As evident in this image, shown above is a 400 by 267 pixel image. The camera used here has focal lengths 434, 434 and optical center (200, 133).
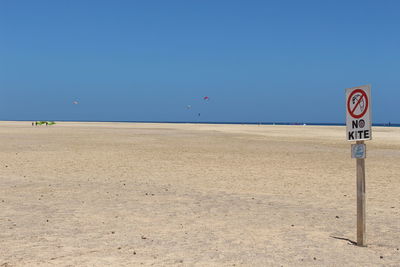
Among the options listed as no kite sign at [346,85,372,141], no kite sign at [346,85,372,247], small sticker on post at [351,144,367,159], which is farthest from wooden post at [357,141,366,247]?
no kite sign at [346,85,372,141]

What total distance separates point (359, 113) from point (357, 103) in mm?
178

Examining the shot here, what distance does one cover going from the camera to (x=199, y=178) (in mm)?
16016

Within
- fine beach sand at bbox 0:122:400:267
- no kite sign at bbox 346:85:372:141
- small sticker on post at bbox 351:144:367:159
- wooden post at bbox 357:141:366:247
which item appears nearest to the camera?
fine beach sand at bbox 0:122:400:267

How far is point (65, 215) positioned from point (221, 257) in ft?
14.5

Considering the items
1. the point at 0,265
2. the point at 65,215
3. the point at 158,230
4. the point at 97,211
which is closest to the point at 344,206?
the point at 158,230

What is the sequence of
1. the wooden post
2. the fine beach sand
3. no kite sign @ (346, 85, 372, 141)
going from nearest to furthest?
the fine beach sand, no kite sign @ (346, 85, 372, 141), the wooden post

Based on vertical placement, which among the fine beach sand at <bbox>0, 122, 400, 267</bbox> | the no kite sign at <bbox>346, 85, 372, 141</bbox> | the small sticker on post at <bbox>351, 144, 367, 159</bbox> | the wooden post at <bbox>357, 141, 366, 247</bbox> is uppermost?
the no kite sign at <bbox>346, 85, 372, 141</bbox>

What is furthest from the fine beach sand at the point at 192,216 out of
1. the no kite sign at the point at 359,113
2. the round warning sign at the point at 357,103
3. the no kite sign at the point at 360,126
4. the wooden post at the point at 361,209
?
the round warning sign at the point at 357,103

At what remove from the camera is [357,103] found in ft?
24.1

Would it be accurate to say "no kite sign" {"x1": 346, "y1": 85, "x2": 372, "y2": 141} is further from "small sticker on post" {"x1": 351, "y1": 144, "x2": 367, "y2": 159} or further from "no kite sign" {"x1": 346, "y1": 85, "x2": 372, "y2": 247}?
"small sticker on post" {"x1": 351, "y1": 144, "x2": 367, "y2": 159}

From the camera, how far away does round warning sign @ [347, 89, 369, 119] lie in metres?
7.16

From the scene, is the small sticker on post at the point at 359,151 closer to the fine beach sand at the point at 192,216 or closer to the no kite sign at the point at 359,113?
the no kite sign at the point at 359,113

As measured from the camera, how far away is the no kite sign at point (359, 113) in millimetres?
7086

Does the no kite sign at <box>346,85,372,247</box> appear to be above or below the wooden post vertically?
above
